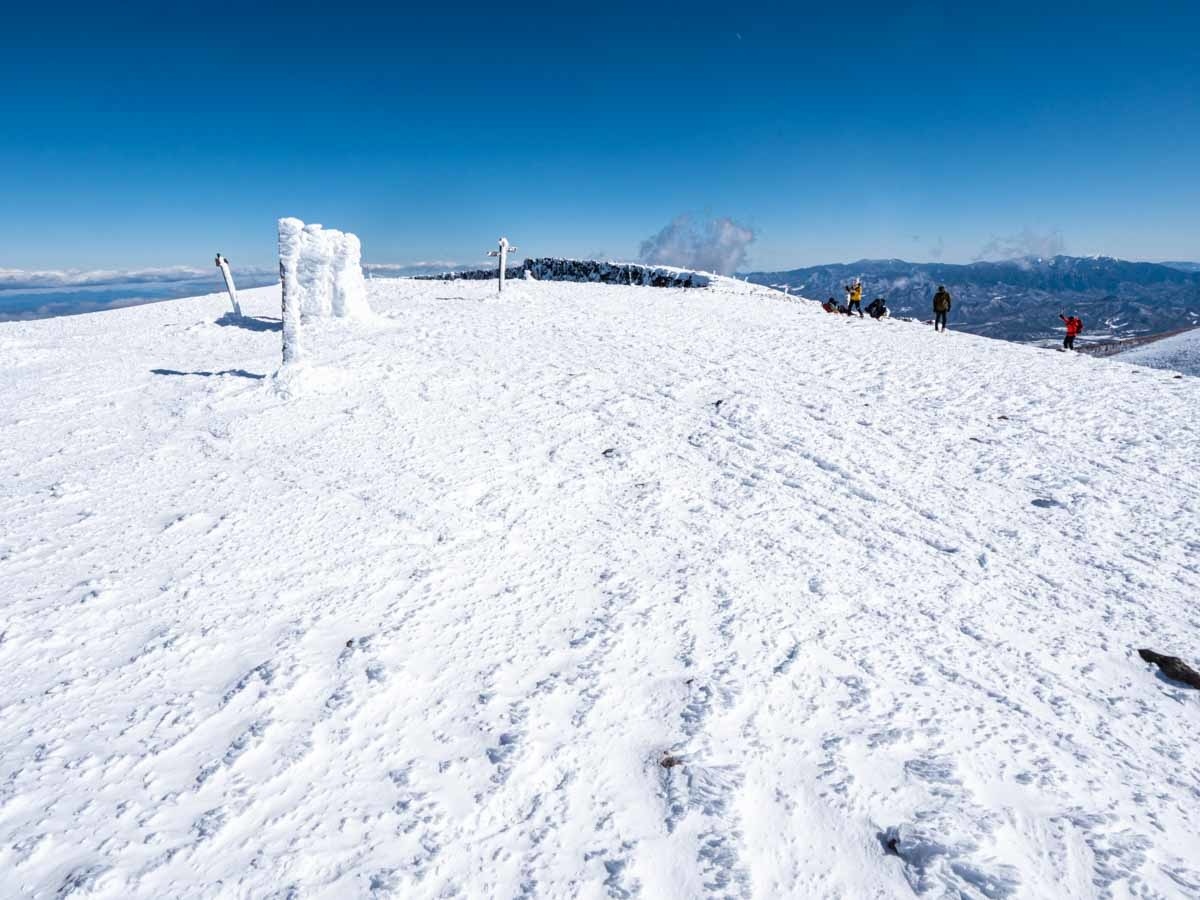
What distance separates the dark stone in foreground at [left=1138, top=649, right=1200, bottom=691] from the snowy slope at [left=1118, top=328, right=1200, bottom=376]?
113ft

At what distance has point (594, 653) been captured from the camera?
4691 millimetres

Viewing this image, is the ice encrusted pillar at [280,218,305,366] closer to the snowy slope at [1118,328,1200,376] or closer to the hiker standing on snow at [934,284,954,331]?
the hiker standing on snow at [934,284,954,331]

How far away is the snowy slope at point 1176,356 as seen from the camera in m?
31.5

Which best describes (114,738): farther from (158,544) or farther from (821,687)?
(821,687)

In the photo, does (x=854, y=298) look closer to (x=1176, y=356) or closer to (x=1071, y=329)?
(x=1071, y=329)

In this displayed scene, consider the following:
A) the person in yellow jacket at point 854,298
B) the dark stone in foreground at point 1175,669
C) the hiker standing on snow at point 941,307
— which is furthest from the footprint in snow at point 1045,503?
the person in yellow jacket at point 854,298

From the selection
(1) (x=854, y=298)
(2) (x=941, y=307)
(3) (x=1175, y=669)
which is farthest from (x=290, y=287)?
(1) (x=854, y=298)

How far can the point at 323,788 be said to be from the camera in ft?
11.6

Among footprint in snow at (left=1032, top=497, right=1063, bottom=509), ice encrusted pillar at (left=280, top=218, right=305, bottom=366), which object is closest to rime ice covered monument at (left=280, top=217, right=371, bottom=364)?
ice encrusted pillar at (left=280, top=218, right=305, bottom=366)

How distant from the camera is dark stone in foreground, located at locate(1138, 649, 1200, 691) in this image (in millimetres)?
4570

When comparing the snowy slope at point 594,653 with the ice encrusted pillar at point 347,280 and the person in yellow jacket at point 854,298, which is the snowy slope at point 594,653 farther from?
the person in yellow jacket at point 854,298

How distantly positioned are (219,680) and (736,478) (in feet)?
20.3

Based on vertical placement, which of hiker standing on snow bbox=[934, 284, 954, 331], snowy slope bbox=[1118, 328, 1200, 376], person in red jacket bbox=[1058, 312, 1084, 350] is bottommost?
snowy slope bbox=[1118, 328, 1200, 376]

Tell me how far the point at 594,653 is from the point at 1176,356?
50040 millimetres
